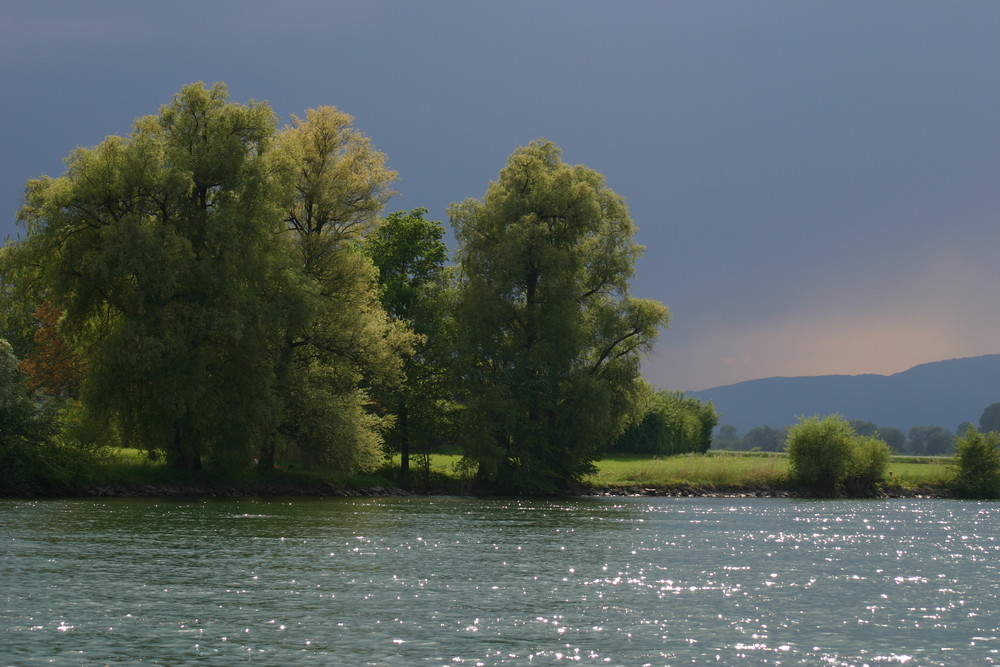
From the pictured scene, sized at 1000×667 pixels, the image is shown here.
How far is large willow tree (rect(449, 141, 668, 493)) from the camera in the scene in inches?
2322

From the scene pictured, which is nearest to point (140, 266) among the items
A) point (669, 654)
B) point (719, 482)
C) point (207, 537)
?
point (207, 537)

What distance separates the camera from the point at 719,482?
68.6m

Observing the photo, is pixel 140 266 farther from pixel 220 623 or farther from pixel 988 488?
pixel 988 488

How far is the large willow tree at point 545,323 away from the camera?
58969 mm

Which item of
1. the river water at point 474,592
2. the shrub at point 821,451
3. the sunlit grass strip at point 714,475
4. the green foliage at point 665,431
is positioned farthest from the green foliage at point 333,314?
the green foliage at point 665,431

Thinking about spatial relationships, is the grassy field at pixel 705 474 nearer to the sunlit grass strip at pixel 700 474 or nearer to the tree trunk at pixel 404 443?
the sunlit grass strip at pixel 700 474

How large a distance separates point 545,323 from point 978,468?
3552cm

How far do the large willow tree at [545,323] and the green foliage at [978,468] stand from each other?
2736 cm

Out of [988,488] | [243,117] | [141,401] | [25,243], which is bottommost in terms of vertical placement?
[988,488]

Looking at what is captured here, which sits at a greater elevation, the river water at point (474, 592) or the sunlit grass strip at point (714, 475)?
the sunlit grass strip at point (714, 475)

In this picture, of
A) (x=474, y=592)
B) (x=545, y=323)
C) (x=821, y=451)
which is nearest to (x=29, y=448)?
(x=545, y=323)

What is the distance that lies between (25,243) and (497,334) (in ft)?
86.0

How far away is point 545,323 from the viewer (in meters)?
59.7

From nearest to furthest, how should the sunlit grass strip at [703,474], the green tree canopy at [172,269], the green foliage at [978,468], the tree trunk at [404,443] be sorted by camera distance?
the green tree canopy at [172,269] < the tree trunk at [404,443] < the sunlit grass strip at [703,474] < the green foliage at [978,468]
